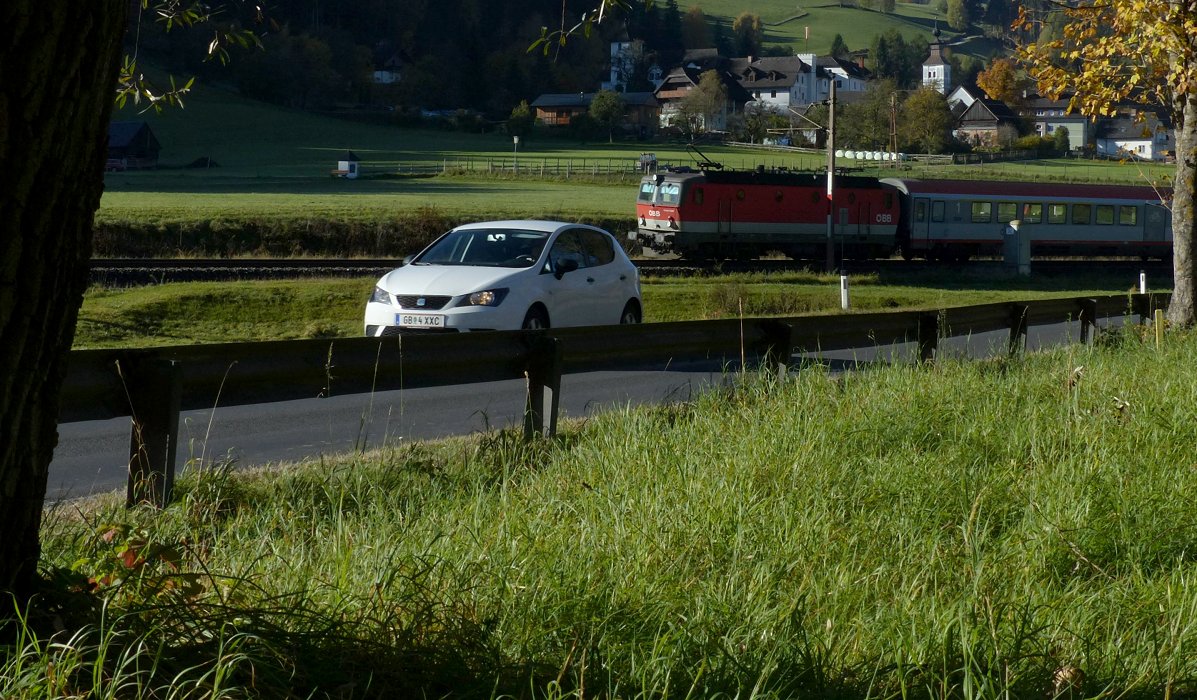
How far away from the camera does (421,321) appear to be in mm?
11547

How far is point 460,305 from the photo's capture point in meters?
11.5

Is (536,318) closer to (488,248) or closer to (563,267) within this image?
(563,267)

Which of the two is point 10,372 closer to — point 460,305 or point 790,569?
point 790,569

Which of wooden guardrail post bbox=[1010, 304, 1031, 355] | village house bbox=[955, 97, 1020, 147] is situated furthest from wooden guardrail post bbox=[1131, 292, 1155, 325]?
village house bbox=[955, 97, 1020, 147]

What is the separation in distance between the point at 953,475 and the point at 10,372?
13.6ft

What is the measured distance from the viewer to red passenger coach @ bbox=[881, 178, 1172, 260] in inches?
1635

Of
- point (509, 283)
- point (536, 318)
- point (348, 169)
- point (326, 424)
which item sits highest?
point (348, 169)

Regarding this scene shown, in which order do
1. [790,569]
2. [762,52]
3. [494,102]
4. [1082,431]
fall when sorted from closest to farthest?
[790,569]
[1082,431]
[494,102]
[762,52]

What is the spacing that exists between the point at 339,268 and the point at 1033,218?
26373 mm

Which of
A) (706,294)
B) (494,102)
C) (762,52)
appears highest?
(762,52)

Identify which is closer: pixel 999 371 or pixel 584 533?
pixel 584 533

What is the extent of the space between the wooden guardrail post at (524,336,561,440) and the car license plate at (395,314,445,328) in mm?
4157

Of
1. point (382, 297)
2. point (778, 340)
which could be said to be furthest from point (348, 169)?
point (778, 340)

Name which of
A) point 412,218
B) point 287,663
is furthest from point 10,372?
point 412,218
